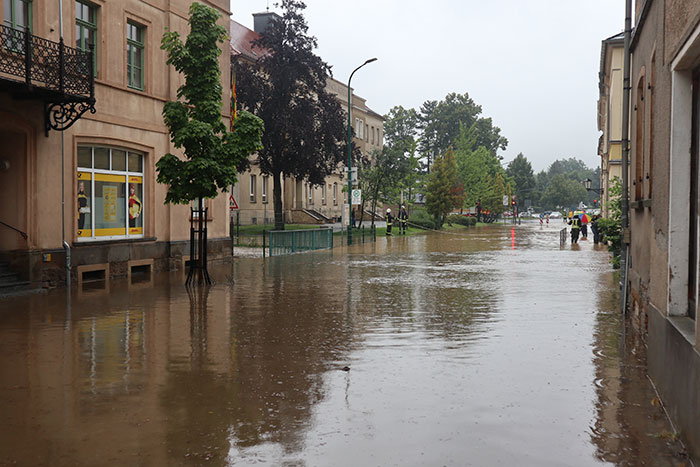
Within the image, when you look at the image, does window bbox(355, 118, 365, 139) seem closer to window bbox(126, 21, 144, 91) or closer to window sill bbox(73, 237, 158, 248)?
window bbox(126, 21, 144, 91)

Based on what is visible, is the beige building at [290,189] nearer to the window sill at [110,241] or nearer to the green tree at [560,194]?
the window sill at [110,241]

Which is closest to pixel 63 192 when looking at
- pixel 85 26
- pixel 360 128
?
pixel 85 26

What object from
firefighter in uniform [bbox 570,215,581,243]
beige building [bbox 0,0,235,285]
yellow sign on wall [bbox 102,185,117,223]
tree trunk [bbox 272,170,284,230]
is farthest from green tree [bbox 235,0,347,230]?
yellow sign on wall [bbox 102,185,117,223]

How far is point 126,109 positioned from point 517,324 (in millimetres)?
12848

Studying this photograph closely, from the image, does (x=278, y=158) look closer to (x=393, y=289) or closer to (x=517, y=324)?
(x=393, y=289)

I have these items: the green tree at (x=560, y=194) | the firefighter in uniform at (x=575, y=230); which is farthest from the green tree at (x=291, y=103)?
the green tree at (x=560, y=194)

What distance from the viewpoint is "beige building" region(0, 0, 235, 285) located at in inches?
604

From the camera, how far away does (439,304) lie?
13406 millimetres

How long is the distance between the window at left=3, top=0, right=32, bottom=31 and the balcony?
12.4 inches

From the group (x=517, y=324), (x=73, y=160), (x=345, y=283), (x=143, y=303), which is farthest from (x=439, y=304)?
(x=73, y=160)

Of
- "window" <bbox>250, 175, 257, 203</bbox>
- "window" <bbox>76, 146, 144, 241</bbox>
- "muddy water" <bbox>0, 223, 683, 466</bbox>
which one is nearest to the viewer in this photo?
"muddy water" <bbox>0, 223, 683, 466</bbox>

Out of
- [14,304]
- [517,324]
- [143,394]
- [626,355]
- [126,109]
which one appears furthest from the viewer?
[126,109]

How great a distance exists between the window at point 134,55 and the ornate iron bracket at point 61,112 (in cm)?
321

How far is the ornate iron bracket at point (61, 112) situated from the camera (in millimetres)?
15805
